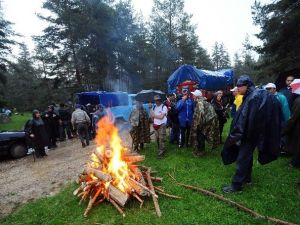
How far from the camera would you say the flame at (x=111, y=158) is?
232 inches

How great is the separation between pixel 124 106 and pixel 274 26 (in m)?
11.0

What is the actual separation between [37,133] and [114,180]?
6.94m

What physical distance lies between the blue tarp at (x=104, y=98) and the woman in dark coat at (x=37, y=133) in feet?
22.9

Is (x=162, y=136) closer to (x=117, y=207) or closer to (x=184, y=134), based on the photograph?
(x=184, y=134)

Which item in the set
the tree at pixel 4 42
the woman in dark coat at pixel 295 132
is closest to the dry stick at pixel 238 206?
the woman in dark coat at pixel 295 132

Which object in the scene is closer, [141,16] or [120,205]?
[120,205]

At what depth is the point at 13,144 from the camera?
478 inches

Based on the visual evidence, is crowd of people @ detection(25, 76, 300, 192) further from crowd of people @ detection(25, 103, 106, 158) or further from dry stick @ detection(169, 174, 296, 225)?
dry stick @ detection(169, 174, 296, 225)

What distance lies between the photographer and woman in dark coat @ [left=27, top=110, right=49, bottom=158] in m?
11.6

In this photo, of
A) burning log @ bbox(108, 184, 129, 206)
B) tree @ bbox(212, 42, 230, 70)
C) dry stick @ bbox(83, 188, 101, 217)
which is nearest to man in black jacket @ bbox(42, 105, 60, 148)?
dry stick @ bbox(83, 188, 101, 217)

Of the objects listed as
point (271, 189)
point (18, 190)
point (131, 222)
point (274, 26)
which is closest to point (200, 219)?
point (131, 222)

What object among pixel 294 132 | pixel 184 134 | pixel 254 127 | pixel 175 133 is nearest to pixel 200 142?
pixel 184 134

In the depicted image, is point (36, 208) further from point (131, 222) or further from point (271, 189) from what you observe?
point (271, 189)

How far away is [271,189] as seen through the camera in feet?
19.5
